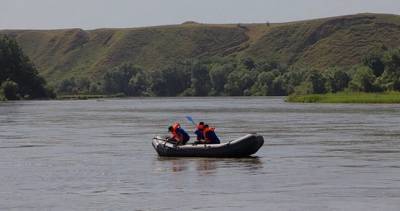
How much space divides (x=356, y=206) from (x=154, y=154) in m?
18.8

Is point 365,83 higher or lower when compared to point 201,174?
higher

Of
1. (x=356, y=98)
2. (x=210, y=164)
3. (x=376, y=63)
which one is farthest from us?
(x=376, y=63)

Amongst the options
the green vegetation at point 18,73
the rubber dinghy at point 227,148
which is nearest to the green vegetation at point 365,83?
the green vegetation at point 18,73

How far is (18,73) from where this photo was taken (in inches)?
A: 7003

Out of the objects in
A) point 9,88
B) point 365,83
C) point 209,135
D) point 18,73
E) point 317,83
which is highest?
point 18,73

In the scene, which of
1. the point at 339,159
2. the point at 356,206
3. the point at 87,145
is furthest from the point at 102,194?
the point at 87,145

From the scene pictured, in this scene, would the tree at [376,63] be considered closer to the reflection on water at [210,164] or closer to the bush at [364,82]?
the bush at [364,82]

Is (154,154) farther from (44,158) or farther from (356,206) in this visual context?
(356,206)

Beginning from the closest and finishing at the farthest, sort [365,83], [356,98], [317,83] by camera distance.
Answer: [356,98] < [365,83] < [317,83]

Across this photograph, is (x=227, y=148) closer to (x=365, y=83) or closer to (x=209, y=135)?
(x=209, y=135)

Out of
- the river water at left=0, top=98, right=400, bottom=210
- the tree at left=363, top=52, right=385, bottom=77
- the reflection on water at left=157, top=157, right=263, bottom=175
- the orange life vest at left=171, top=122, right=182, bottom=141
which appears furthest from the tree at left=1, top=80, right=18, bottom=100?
the reflection on water at left=157, top=157, right=263, bottom=175

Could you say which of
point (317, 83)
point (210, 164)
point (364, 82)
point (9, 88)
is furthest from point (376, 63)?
point (210, 164)

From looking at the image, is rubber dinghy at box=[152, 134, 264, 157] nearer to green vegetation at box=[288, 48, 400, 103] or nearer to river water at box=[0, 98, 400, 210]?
river water at box=[0, 98, 400, 210]

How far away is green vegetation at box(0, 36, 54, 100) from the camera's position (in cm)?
17538
